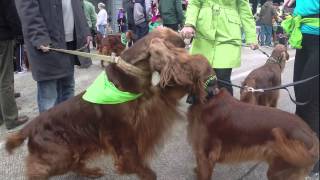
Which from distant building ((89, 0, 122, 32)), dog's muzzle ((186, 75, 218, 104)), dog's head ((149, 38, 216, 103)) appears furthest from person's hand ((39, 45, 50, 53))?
distant building ((89, 0, 122, 32))

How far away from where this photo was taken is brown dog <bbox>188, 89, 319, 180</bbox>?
2715 mm

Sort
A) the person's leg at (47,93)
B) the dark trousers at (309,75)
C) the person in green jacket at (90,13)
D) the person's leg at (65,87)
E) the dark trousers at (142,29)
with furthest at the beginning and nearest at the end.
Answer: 1. the person in green jacket at (90,13)
2. the dark trousers at (142,29)
3. the person's leg at (65,87)
4. the person's leg at (47,93)
5. the dark trousers at (309,75)

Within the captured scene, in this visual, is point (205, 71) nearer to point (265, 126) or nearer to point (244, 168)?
point (265, 126)

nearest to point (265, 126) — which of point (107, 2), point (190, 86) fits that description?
point (190, 86)

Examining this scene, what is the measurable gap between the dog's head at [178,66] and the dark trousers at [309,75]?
96 cm

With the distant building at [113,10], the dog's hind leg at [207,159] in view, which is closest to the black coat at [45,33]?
the dog's hind leg at [207,159]

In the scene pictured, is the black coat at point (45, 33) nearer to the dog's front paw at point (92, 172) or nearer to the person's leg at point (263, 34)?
the dog's front paw at point (92, 172)

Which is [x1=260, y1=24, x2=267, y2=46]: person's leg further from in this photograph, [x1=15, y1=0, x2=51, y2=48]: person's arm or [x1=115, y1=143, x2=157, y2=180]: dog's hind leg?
[x1=115, y1=143, x2=157, y2=180]: dog's hind leg

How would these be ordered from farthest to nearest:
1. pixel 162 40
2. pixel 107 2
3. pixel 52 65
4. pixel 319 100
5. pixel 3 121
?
pixel 107 2 < pixel 3 121 < pixel 52 65 < pixel 319 100 < pixel 162 40

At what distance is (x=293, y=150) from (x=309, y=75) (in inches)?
33.9

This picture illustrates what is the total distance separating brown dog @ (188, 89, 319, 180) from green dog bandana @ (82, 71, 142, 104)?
0.49 m

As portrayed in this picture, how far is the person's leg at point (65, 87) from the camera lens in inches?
174

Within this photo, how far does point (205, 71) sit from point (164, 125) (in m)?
0.54

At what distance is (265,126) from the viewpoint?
9.07ft
